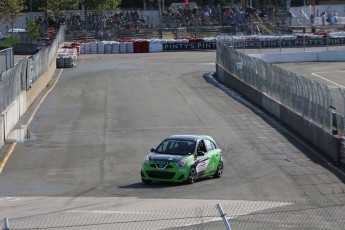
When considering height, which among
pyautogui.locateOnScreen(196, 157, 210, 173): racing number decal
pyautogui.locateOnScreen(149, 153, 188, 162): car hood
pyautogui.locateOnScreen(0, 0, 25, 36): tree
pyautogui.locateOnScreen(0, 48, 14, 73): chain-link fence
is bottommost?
pyautogui.locateOnScreen(196, 157, 210, 173): racing number decal

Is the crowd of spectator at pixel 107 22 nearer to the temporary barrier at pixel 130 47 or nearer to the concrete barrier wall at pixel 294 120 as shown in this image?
the temporary barrier at pixel 130 47

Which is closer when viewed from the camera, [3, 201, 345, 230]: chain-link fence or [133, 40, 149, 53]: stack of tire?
[3, 201, 345, 230]: chain-link fence

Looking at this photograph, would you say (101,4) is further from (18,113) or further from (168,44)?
(18,113)

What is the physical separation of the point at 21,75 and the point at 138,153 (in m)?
12.2

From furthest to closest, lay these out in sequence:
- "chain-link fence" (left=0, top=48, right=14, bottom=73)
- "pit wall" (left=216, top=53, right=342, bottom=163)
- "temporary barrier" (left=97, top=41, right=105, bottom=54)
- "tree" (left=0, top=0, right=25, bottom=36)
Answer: "tree" (left=0, top=0, right=25, bottom=36), "temporary barrier" (left=97, top=41, right=105, bottom=54), "chain-link fence" (left=0, top=48, right=14, bottom=73), "pit wall" (left=216, top=53, right=342, bottom=163)

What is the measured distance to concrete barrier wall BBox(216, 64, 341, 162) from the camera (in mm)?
27266

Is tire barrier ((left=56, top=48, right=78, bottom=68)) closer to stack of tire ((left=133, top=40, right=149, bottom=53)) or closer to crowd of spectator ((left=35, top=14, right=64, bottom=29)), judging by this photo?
stack of tire ((left=133, top=40, right=149, bottom=53))

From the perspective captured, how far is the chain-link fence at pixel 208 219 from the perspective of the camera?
1415cm

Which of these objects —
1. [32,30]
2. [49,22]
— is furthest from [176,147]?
[49,22]

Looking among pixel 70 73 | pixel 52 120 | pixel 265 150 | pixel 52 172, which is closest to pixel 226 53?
pixel 70 73

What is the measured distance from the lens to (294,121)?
33812 millimetres

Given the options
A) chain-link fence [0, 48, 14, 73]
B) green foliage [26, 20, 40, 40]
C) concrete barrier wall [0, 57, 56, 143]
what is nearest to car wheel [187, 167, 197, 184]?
concrete barrier wall [0, 57, 56, 143]

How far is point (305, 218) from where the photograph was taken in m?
15.5

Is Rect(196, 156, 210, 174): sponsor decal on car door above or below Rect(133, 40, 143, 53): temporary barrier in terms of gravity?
below
